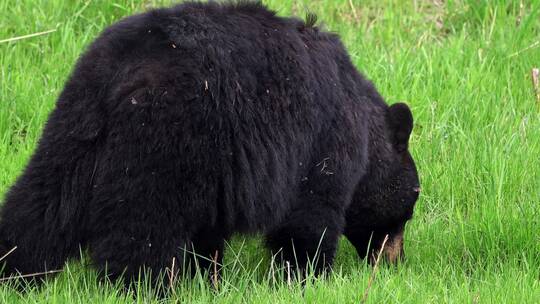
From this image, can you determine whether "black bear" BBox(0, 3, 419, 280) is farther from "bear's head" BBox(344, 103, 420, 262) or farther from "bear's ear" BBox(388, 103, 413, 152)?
"bear's ear" BBox(388, 103, 413, 152)

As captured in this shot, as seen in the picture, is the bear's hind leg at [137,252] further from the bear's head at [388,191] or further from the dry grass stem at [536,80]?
the dry grass stem at [536,80]

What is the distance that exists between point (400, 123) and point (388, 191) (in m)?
0.43

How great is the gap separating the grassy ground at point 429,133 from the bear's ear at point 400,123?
0.66m

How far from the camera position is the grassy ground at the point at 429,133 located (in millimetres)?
5148

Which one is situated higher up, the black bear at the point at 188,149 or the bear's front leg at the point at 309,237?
the black bear at the point at 188,149

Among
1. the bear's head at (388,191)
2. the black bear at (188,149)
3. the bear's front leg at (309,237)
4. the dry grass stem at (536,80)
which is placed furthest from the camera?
the dry grass stem at (536,80)

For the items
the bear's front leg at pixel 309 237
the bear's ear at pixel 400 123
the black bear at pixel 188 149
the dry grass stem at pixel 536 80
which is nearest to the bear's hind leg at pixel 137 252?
the black bear at pixel 188 149

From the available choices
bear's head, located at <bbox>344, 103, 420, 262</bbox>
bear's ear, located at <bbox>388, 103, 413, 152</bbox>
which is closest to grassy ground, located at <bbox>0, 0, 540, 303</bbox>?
bear's head, located at <bbox>344, 103, 420, 262</bbox>

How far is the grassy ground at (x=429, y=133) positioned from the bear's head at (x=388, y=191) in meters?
0.20

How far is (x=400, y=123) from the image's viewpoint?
6117 millimetres

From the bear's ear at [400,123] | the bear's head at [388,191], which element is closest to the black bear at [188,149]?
the bear's head at [388,191]

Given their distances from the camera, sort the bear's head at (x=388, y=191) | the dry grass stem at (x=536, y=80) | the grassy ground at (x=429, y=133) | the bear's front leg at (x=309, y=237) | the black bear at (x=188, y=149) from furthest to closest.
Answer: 1. the dry grass stem at (x=536, y=80)
2. the bear's head at (x=388, y=191)
3. the bear's front leg at (x=309, y=237)
4. the grassy ground at (x=429, y=133)
5. the black bear at (x=188, y=149)

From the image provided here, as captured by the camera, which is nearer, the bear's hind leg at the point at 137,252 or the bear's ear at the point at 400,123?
the bear's hind leg at the point at 137,252

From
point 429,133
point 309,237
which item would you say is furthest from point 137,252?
point 429,133
